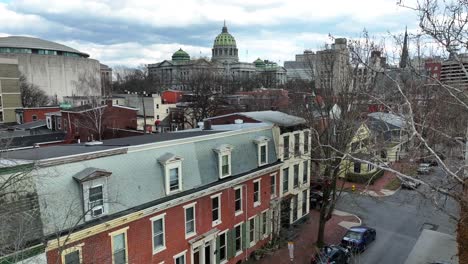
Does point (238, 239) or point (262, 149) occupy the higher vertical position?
point (262, 149)

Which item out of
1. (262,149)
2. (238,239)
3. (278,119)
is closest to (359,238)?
(238,239)

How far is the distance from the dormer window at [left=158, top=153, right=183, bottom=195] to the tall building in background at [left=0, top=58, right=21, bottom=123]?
6538cm

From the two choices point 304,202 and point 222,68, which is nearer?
point 304,202

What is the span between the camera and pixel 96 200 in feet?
44.1

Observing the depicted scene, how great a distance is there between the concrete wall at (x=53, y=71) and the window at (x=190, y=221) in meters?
84.8

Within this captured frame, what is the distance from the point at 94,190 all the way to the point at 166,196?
11.1ft

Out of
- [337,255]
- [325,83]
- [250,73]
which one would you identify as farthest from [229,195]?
[250,73]

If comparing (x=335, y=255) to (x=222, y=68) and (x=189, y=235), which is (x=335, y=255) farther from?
(x=222, y=68)

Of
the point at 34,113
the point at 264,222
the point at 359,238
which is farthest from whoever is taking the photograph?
the point at 34,113

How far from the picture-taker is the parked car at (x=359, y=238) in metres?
21.6

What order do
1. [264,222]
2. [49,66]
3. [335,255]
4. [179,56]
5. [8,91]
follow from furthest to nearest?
[179,56]
[49,66]
[8,91]
[264,222]
[335,255]

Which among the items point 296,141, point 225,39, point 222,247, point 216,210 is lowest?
point 222,247

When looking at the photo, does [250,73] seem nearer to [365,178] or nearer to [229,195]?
[365,178]

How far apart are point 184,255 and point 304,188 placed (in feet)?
43.1
